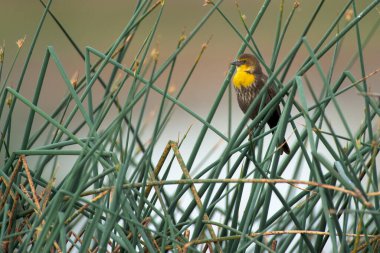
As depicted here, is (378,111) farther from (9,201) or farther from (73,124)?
(73,124)

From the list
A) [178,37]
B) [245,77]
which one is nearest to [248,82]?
[245,77]

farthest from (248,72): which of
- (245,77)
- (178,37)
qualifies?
(178,37)

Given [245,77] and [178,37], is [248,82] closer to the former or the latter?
[245,77]

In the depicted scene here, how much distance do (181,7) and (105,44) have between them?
1.18m

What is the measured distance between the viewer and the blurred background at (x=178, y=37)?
759cm

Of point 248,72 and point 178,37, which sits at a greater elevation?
point 178,37

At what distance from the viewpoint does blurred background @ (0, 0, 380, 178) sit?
7.59 metres

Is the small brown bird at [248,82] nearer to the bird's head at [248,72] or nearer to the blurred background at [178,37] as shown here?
the bird's head at [248,72]

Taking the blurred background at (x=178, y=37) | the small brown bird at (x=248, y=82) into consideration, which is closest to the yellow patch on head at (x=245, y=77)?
the small brown bird at (x=248, y=82)

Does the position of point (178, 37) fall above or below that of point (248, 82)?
above

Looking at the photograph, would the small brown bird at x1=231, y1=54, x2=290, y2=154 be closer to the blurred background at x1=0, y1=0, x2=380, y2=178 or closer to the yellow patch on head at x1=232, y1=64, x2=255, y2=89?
the yellow patch on head at x1=232, y1=64, x2=255, y2=89

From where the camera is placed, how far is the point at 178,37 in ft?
26.3

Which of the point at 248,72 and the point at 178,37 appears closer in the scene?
the point at 248,72

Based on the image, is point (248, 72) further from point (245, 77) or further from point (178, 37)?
point (178, 37)
